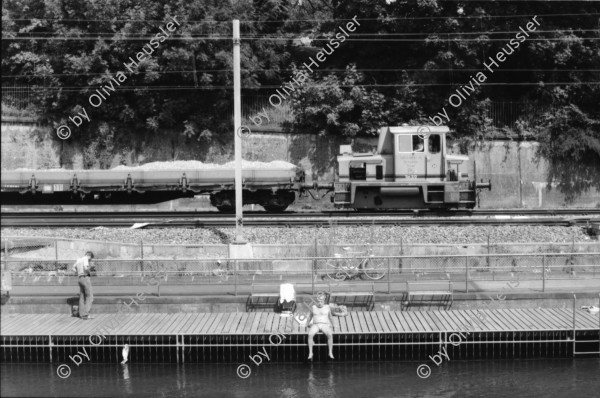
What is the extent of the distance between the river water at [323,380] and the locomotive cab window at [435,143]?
1194 cm

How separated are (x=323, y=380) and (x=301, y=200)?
21.5 m

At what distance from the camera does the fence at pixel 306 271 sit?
15.1 m

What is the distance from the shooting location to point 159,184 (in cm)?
2483

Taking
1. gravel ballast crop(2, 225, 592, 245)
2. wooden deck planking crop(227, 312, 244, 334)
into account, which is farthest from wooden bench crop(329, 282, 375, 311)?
gravel ballast crop(2, 225, 592, 245)

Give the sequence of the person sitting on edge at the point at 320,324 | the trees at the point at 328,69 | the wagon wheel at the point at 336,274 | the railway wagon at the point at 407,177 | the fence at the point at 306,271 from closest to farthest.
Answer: the person sitting on edge at the point at 320,324
the fence at the point at 306,271
the wagon wheel at the point at 336,274
the railway wagon at the point at 407,177
the trees at the point at 328,69

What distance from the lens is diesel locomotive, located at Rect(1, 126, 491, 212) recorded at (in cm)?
2338

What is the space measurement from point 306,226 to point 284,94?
16.6 m

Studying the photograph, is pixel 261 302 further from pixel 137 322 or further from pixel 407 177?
pixel 407 177

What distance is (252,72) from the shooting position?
1373 inches

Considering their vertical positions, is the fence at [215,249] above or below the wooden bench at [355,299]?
above

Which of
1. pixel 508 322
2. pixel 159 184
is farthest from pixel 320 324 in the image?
pixel 159 184

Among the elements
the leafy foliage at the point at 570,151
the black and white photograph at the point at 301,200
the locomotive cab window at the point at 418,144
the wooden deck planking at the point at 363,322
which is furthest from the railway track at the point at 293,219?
the leafy foliage at the point at 570,151

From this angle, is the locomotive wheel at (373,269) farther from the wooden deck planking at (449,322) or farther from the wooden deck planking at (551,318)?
the wooden deck planking at (551,318)

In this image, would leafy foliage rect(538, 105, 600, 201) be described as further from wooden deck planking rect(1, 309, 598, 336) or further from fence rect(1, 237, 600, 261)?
wooden deck planking rect(1, 309, 598, 336)
